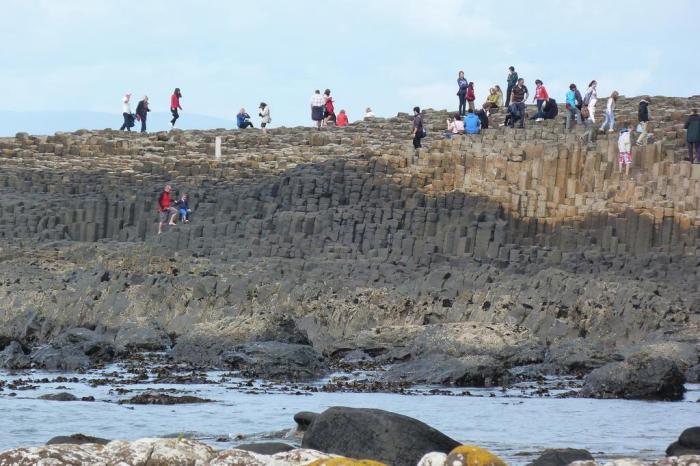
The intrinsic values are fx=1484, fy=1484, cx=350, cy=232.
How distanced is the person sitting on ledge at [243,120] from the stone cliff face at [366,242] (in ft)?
12.7

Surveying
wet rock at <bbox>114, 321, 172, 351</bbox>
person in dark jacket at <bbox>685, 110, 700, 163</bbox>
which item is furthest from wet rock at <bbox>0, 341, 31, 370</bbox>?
person in dark jacket at <bbox>685, 110, 700, 163</bbox>

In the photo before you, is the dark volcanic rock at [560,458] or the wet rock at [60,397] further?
the wet rock at [60,397]

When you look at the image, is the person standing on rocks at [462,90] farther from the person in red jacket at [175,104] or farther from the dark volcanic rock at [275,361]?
the dark volcanic rock at [275,361]

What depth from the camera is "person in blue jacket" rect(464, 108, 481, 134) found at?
137 feet

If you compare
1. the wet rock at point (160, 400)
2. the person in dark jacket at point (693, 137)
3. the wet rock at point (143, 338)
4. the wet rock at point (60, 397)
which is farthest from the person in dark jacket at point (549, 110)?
the wet rock at point (60, 397)

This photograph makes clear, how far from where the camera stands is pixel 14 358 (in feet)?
94.6

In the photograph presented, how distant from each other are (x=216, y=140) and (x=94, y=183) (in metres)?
3.95

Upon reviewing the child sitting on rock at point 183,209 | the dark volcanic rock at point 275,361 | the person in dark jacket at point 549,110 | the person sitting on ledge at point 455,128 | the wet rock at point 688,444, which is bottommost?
the dark volcanic rock at point 275,361

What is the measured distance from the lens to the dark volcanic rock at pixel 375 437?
52.1 feet

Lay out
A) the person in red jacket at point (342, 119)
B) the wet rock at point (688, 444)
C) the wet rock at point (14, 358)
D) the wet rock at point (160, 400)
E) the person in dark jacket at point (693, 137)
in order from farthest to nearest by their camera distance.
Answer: the person in red jacket at point (342, 119), the person in dark jacket at point (693, 137), the wet rock at point (14, 358), the wet rock at point (160, 400), the wet rock at point (688, 444)

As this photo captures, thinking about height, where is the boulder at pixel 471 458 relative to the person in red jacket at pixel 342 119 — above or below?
below

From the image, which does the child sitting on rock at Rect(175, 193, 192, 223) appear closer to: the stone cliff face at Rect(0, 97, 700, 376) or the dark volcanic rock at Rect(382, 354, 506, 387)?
the stone cliff face at Rect(0, 97, 700, 376)

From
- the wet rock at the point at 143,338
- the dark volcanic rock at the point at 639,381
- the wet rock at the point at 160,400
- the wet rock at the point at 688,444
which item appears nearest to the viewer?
the wet rock at the point at 688,444

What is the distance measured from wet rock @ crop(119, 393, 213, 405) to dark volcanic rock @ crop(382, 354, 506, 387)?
4.02 meters
